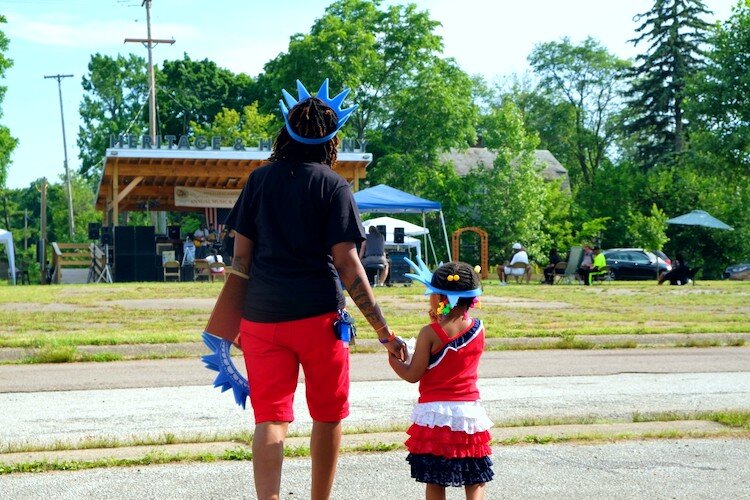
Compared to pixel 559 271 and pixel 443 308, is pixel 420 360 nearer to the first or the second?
pixel 443 308

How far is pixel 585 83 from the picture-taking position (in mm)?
80875

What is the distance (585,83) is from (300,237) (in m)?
79.2

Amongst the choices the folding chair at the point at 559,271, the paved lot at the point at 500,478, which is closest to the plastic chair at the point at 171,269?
the folding chair at the point at 559,271

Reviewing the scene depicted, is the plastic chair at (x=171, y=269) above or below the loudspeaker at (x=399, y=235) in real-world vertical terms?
below

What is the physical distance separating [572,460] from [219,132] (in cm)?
5291

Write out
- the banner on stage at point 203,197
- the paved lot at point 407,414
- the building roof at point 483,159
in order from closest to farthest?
the paved lot at point 407,414 → the banner on stage at point 203,197 → the building roof at point 483,159

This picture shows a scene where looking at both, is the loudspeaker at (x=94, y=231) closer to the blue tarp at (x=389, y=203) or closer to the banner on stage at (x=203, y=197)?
the banner on stage at (x=203, y=197)

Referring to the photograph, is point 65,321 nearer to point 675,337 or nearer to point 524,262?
point 675,337

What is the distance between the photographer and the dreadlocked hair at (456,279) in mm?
4625

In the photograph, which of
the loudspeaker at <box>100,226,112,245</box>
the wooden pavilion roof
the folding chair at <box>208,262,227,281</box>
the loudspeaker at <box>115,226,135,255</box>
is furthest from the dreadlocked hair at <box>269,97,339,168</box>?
the loudspeaker at <box>100,226,112,245</box>

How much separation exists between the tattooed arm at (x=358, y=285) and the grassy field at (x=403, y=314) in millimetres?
6672

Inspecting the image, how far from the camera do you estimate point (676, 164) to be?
199 feet

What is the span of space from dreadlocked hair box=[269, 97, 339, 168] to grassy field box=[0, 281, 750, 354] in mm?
6605

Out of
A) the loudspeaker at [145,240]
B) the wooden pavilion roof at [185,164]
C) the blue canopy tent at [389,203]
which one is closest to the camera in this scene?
the blue canopy tent at [389,203]
